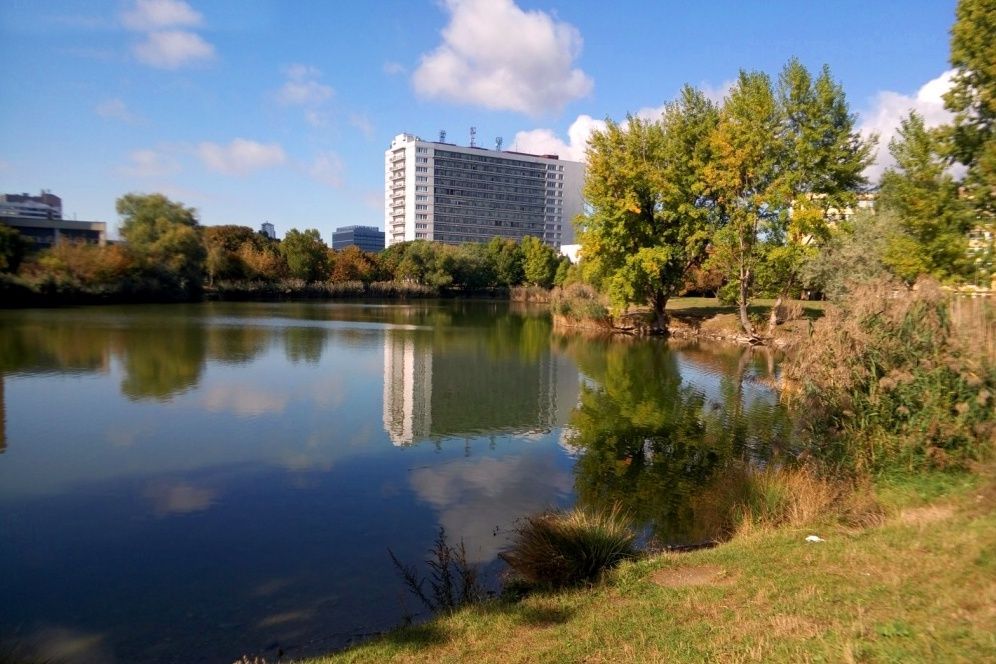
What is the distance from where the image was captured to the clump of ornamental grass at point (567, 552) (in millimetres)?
7328

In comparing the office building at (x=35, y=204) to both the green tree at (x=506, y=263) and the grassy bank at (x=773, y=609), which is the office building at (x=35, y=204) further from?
the grassy bank at (x=773, y=609)

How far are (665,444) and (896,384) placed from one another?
5708mm

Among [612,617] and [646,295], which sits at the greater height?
[646,295]

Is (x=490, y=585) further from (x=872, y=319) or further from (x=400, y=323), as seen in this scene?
(x=400, y=323)

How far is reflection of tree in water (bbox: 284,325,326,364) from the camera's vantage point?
28.4m

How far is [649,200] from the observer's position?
1588 inches

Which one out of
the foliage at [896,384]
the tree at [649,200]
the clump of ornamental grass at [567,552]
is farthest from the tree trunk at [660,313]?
the clump of ornamental grass at [567,552]

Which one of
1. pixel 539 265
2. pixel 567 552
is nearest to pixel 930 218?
pixel 567 552

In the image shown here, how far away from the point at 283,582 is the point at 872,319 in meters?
10.0

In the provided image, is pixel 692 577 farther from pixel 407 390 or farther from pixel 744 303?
pixel 744 303

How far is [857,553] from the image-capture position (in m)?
6.68

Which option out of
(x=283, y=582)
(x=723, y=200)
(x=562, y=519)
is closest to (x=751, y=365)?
(x=723, y=200)

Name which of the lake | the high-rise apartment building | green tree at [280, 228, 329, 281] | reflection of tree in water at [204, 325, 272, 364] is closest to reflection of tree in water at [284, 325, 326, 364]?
the lake

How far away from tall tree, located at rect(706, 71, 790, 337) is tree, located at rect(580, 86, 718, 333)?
1.48m
